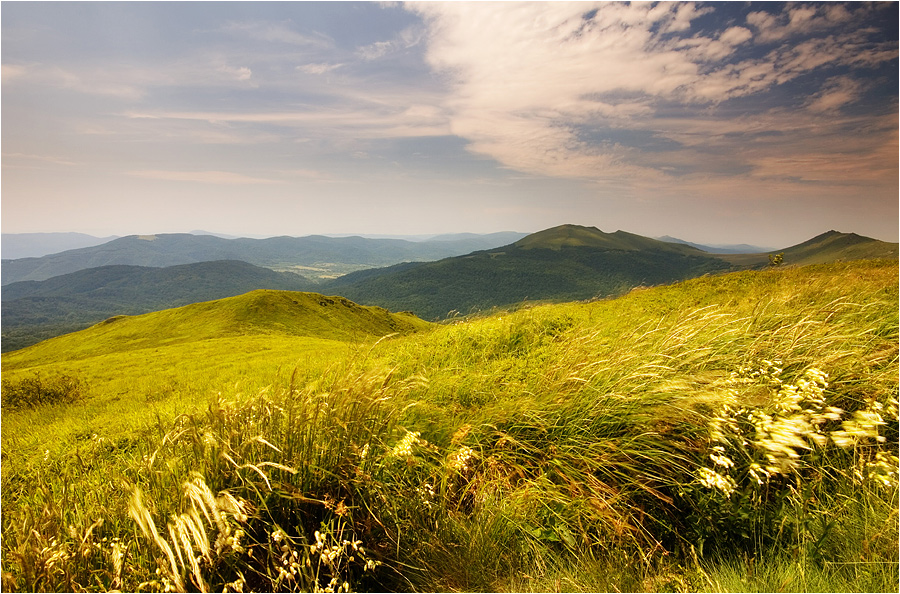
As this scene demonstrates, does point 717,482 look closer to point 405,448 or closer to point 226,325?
point 405,448

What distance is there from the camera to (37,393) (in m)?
14.3

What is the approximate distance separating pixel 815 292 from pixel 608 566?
8485 mm

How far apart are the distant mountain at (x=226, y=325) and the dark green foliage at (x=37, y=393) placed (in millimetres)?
36019

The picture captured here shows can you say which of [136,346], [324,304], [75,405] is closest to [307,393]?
[75,405]

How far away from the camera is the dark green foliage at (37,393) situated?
13500 millimetres

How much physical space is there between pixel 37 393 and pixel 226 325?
165 feet

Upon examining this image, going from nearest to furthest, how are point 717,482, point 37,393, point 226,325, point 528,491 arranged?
point 717,482 < point 528,491 < point 37,393 < point 226,325

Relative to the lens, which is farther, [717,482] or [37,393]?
[37,393]

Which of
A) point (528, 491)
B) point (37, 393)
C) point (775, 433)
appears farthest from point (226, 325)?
point (775, 433)

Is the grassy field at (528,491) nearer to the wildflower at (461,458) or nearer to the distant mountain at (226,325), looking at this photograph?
the wildflower at (461,458)

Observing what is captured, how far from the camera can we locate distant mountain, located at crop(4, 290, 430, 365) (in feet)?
188

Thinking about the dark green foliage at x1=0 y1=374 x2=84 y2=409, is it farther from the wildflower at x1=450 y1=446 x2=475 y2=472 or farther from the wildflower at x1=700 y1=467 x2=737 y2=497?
the wildflower at x1=700 y1=467 x2=737 y2=497

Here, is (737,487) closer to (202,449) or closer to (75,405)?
(202,449)

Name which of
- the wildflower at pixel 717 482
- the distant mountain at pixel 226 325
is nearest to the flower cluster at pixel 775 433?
the wildflower at pixel 717 482
